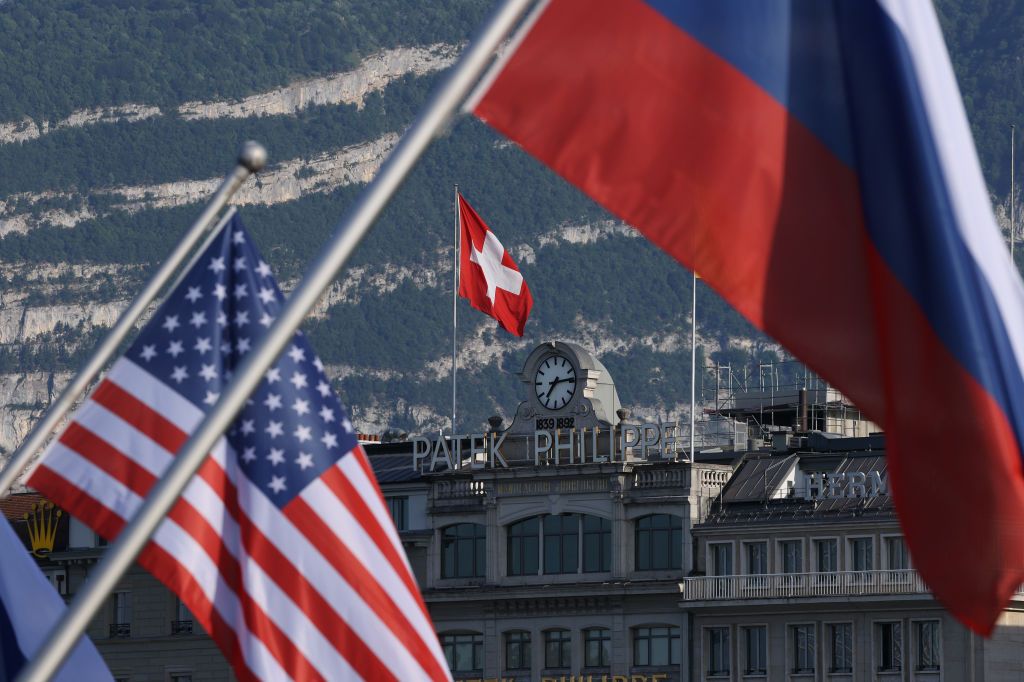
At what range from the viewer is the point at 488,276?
339 ft

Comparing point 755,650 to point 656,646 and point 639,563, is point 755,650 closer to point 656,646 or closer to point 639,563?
point 656,646

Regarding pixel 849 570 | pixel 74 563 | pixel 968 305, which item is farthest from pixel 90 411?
pixel 74 563

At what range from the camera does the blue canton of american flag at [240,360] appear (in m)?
26.1

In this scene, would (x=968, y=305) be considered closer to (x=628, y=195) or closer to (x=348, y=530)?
(x=628, y=195)

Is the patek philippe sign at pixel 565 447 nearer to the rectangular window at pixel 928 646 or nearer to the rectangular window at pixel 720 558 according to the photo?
the rectangular window at pixel 720 558

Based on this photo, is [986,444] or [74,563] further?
[74,563]

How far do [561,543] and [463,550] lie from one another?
4957 millimetres

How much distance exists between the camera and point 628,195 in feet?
66.6

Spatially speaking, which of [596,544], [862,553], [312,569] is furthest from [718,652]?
[312,569]

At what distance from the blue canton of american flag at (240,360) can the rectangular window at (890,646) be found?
3255 inches

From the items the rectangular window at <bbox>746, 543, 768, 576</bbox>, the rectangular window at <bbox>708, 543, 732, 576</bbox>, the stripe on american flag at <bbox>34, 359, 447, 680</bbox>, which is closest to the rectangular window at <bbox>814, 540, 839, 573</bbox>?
the rectangular window at <bbox>746, 543, 768, 576</bbox>

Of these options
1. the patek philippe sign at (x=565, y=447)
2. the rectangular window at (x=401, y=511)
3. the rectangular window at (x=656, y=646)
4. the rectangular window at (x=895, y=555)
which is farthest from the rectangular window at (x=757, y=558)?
the rectangular window at (x=401, y=511)

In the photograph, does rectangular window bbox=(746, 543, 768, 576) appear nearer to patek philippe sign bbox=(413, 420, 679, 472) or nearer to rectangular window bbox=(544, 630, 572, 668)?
patek philippe sign bbox=(413, 420, 679, 472)

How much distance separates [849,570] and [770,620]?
153 inches
